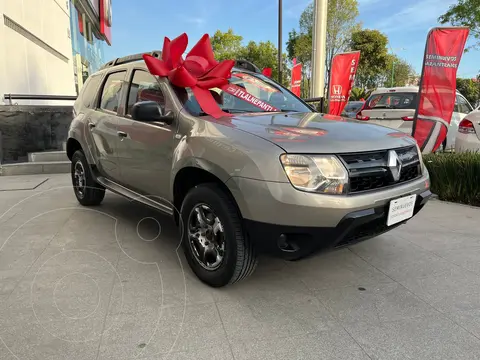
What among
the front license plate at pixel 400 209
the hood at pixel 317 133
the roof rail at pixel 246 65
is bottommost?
the front license plate at pixel 400 209

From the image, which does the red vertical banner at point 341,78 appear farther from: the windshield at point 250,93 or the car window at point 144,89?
the car window at point 144,89

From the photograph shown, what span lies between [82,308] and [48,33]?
43.2 feet

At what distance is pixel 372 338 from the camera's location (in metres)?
2.29

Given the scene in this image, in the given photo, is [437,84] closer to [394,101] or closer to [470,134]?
[470,134]

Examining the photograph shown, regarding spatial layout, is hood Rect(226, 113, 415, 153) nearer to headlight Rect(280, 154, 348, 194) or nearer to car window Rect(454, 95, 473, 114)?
headlight Rect(280, 154, 348, 194)

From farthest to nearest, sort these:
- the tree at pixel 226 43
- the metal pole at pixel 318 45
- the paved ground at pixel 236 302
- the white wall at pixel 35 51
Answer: the tree at pixel 226 43
the metal pole at pixel 318 45
the white wall at pixel 35 51
the paved ground at pixel 236 302

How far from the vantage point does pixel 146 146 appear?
3432mm

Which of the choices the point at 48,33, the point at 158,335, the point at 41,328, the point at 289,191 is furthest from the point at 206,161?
the point at 48,33

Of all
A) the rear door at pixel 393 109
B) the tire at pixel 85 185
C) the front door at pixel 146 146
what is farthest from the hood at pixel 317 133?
the rear door at pixel 393 109

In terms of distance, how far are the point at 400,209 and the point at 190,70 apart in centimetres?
199

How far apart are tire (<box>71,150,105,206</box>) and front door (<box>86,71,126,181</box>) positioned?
0.36 m

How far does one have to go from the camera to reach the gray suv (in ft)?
7.72

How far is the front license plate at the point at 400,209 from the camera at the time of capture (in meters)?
2.59

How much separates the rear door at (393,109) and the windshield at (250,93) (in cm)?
540
